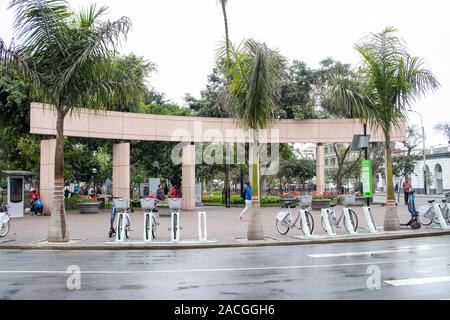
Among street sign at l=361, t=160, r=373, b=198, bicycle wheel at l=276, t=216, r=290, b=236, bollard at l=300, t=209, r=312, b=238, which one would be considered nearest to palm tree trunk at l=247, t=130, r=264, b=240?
bollard at l=300, t=209, r=312, b=238

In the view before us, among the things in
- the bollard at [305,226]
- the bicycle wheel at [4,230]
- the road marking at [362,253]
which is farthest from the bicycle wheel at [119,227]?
the road marking at [362,253]

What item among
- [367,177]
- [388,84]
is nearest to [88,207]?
[367,177]

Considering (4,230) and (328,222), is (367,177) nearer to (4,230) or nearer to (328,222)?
(328,222)

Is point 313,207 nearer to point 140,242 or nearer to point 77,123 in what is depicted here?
point 77,123

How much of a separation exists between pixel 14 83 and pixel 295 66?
69.0ft

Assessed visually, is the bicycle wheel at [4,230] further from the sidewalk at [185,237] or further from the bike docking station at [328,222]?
the bike docking station at [328,222]

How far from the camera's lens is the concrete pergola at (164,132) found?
24453mm

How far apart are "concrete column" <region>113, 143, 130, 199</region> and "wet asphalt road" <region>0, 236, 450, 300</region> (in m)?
14.6

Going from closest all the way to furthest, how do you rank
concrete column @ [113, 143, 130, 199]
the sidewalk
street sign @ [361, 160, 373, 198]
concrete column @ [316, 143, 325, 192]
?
the sidewalk
street sign @ [361, 160, 373, 198]
concrete column @ [113, 143, 130, 199]
concrete column @ [316, 143, 325, 192]

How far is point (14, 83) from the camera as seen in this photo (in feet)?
86.0

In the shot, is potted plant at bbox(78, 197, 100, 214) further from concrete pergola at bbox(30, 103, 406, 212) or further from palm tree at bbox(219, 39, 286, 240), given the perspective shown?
palm tree at bbox(219, 39, 286, 240)

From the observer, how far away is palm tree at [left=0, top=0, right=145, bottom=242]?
1327 centimetres

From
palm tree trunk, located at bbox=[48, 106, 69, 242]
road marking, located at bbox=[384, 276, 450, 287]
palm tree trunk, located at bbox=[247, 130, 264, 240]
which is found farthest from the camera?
palm tree trunk, located at bbox=[247, 130, 264, 240]

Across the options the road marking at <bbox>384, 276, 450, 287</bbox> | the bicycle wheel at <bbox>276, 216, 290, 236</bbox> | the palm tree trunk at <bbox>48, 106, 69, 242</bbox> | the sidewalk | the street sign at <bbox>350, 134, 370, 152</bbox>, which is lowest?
the sidewalk
